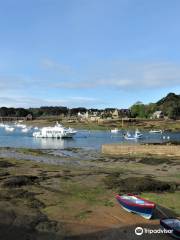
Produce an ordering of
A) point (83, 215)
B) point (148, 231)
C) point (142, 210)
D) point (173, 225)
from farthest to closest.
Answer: point (83, 215) → point (142, 210) → point (148, 231) → point (173, 225)

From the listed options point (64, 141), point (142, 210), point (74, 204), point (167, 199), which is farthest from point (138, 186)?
point (64, 141)

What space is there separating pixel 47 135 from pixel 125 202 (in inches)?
3925

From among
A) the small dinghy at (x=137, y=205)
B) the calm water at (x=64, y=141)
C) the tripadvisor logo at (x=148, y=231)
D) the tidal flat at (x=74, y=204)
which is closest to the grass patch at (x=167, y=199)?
the tidal flat at (x=74, y=204)

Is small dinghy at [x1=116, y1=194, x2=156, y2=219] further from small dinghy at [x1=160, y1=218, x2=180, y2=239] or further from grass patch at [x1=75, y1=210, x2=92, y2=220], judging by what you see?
grass patch at [x1=75, y1=210, x2=92, y2=220]

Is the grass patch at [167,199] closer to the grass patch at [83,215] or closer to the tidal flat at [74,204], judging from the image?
the tidal flat at [74,204]

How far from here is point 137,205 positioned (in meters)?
18.4

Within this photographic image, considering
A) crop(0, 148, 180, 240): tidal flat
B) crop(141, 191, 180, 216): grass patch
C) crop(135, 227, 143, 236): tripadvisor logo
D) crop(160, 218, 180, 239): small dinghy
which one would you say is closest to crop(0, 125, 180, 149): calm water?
crop(0, 148, 180, 240): tidal flat

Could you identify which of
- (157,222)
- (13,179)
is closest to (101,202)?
(157,222)

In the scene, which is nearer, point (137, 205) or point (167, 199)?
point (137, 205)

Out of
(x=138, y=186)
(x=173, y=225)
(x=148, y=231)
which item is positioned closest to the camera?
(x=173, y=225)

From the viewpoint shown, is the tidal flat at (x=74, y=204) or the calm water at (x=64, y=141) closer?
the tidal flat at (x=74, y=204)

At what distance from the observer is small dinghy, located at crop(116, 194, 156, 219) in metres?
18.1

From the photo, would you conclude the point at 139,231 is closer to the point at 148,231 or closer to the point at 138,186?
the point at 148,231

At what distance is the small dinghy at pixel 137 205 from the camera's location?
18062 mm
